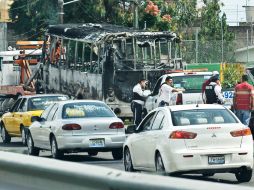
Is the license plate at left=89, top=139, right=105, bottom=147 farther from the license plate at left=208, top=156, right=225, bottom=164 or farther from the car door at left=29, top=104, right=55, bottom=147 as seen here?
the license plate at left=208, top=156, right=225, bottom=164

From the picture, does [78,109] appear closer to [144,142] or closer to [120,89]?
[144,142]

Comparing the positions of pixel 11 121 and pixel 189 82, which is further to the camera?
pixel 189 82

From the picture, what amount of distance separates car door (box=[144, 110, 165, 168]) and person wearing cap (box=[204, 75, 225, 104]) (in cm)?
1008

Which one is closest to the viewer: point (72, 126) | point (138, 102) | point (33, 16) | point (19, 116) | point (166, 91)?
point (72, 126)

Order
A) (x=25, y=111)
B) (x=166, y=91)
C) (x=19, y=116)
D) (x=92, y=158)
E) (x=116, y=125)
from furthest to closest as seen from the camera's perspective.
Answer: (x=166, y=91) → (x=19, y=116) → (x=25, y=111) → (x=92, y=158) → (x=116, y=125)

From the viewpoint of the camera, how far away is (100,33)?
36375 millimetres

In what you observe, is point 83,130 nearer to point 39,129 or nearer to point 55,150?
point 55,150

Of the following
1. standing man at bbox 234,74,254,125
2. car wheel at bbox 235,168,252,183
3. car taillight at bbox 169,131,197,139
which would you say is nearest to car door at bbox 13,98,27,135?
standing man at bbox 234,74,254,125

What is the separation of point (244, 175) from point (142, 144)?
1951 millimetres

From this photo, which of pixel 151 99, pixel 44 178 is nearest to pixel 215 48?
pixel 151 99

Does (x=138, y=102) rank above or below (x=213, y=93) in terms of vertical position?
below

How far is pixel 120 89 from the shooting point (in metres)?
35.1

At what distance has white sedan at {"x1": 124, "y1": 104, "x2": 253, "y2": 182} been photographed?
15812 mm

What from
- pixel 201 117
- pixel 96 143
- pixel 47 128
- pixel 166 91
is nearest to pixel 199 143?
pixel 201 117
